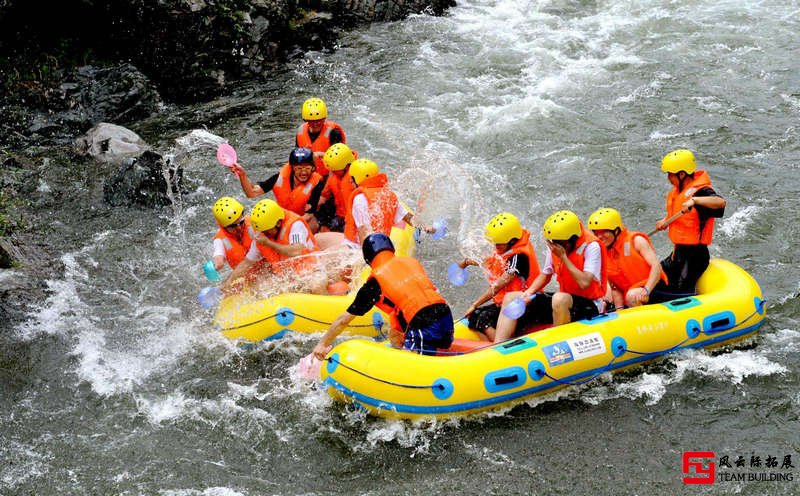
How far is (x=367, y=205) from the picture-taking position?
26.3 ft

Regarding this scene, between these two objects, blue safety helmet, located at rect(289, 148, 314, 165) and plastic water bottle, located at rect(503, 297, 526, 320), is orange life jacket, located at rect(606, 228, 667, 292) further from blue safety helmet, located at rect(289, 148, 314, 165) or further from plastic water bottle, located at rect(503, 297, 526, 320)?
blue safety helmet, located at rect(289, 148, 314, 165)

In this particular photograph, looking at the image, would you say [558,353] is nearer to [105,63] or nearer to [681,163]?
[681,163]

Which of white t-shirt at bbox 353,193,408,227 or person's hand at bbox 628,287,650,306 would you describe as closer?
person's hand at bbox 628,287,650,306

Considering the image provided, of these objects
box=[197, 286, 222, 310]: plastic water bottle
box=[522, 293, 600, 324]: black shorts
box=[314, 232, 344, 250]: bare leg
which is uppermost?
box=[522, 293, 600, 324]: black shorts

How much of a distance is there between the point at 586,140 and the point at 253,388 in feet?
22.4

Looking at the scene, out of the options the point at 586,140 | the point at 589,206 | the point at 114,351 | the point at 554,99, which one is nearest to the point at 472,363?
the point at 114,351

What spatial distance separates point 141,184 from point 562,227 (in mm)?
6555

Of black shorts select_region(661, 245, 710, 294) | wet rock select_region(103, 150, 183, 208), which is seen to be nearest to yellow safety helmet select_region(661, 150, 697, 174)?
black shorts select_region(661, 245, 710, 294)

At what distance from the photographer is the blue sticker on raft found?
659 cm

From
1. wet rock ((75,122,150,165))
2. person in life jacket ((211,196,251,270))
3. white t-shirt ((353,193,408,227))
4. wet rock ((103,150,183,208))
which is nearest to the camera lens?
person in life jacket ((211,196,251,270))

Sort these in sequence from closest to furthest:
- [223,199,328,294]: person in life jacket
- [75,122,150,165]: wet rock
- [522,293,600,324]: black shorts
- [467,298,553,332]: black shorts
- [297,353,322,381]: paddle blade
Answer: [297,353,322,381]: paddle blade → [522,293,600,324]: black shorts → [467,298,553,332]: black shorts → [223,199,328,294]: person in life jacket → [75,122,150,165]: wet rock

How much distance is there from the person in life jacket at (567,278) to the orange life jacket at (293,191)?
2772 mm

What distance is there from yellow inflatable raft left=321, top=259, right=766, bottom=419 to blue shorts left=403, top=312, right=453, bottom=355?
0.38 ft

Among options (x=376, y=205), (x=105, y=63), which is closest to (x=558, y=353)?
(x=376, y=205)
